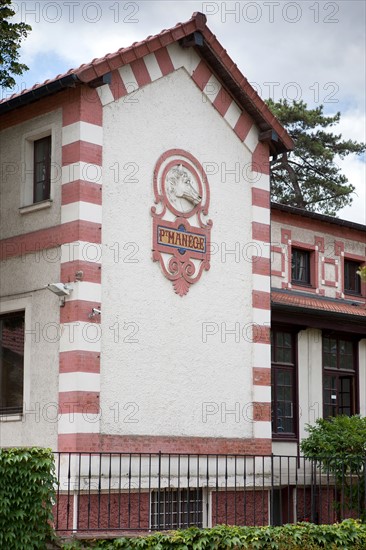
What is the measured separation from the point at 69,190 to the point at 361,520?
292 inches

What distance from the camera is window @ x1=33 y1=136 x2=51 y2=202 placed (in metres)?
17.5

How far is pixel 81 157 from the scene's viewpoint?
16.5m

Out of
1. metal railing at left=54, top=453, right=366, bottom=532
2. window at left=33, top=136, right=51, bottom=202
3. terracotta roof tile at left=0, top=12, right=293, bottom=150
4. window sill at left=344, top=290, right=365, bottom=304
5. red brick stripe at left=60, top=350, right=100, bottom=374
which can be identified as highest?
terracotta roof tile at left=0, top=12, right=293, bottom=150

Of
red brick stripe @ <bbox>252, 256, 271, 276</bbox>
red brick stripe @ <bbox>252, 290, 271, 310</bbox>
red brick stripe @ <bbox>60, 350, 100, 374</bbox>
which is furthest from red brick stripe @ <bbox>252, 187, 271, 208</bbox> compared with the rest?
red brick stripe @ <bbox>60, 350, 100, 374</bbox>

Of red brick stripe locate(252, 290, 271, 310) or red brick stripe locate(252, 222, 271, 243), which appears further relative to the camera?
red brick stripe locate(252, 222, 271, 243)

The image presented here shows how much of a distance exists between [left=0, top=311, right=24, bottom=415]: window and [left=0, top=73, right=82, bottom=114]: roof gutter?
3.64 m

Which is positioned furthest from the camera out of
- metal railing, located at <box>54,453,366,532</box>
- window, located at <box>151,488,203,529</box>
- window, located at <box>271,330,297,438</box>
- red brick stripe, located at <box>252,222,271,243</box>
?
window, located at <box>271,330,297,438</box>

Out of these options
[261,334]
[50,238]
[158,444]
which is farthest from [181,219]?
[158,444]

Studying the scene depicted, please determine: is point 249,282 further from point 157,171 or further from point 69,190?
point 69,190

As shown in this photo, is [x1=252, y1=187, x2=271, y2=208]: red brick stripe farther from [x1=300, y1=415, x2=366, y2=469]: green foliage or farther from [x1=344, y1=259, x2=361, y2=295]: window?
[x1=344, y1=259, x2=361, y2=295]: window

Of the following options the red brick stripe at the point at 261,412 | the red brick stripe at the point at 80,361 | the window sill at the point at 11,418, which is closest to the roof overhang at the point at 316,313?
the red brick stripe at the point at 261,412

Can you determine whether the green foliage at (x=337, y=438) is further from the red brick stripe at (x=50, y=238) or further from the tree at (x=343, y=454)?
the red brick stripe at (x=50, y=238)

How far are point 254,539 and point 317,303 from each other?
956cm

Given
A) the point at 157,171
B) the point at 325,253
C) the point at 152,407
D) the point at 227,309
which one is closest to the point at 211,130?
the point at 157,171
